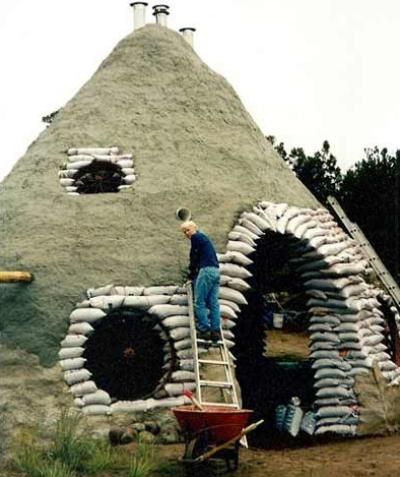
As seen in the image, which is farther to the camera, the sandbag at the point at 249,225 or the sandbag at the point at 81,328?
the sandbag at the point at 249,225

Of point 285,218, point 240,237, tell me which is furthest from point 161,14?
point 240,237

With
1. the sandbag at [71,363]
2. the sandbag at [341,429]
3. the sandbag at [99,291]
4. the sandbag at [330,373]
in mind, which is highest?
the sandbag at [99,291]

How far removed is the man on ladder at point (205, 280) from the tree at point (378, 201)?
12.6 metres

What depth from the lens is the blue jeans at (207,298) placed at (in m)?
9.00

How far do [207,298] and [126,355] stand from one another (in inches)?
43.0

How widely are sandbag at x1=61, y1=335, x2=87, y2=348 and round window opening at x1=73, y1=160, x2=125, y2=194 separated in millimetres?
1953

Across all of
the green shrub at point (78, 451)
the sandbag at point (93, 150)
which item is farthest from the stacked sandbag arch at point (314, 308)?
the sandbag at point (93, 150)

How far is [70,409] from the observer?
9172 millimetres

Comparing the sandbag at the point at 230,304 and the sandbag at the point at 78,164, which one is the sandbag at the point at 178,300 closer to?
the sandbag at the point at 230,304

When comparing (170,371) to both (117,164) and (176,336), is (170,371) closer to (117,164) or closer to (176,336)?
(176,336)

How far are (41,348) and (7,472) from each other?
1311 millimetres

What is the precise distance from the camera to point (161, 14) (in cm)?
1298

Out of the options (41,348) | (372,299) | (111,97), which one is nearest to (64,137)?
(111,97)

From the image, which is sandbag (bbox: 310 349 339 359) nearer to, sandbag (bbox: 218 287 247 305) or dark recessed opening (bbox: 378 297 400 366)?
dark recessed opening (bbox: 378 297 400 366)
